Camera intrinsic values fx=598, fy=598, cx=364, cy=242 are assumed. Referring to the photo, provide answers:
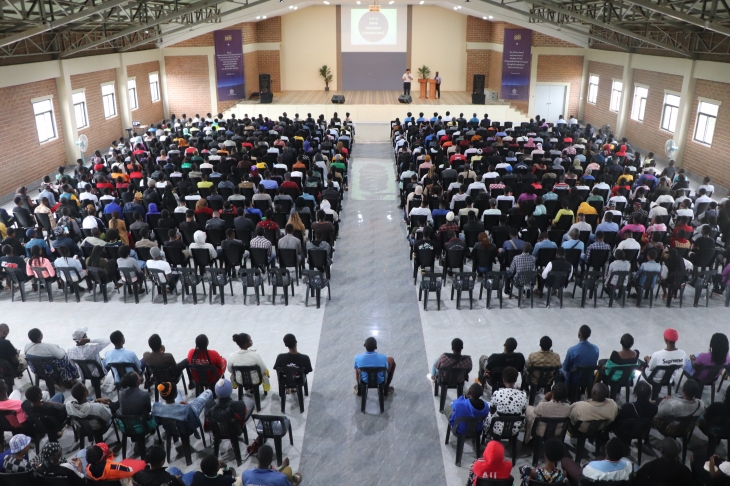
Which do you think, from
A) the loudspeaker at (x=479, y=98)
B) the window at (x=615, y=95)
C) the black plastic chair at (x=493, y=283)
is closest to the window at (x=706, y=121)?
the window at (x=615, y=95)

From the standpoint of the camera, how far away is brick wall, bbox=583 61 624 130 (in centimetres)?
2523

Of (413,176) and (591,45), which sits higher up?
(591,45)

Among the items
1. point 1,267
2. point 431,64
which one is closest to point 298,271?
point 1,267

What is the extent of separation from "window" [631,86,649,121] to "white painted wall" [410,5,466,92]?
1080 centimetres

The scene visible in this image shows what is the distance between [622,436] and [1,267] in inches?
371

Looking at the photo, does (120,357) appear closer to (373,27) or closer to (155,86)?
(155,86)

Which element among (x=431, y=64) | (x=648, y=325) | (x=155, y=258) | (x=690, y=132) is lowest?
(x=648, y=325)

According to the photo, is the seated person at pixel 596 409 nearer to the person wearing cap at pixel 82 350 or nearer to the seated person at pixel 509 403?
the seated person at pixel 509 403

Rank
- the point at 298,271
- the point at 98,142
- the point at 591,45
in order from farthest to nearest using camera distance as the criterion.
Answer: the point at 591,45 < the point at 98,142 < the point at 298,271

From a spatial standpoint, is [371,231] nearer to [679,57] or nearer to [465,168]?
[465,168]

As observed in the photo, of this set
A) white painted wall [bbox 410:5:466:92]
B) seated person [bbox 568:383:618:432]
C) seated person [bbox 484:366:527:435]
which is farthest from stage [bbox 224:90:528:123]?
seated person [bbox 568:383:618:432]

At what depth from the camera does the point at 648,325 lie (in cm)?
886

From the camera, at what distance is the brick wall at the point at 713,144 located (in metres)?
16.7

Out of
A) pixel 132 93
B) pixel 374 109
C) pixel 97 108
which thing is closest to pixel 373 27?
pixel 374 109
